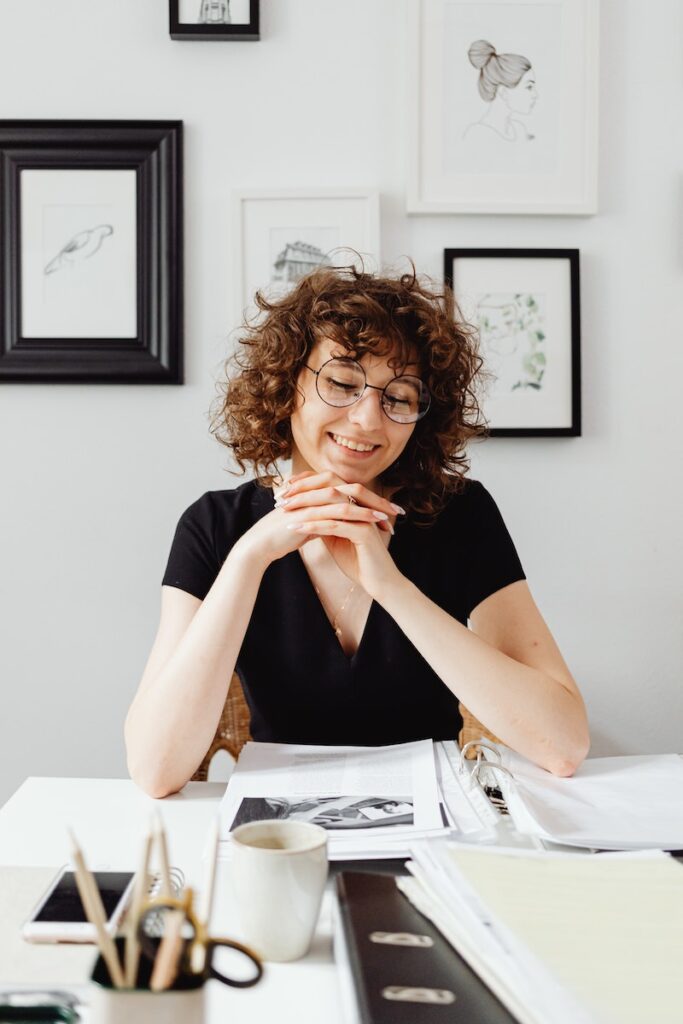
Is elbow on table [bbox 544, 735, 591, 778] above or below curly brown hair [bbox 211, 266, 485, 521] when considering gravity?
below

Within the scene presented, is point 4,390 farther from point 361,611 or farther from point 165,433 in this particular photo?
point 361,611

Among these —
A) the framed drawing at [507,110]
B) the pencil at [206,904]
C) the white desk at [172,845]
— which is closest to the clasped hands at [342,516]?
the white desk at [172,845]

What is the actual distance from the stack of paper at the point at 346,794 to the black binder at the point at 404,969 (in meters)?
0.13

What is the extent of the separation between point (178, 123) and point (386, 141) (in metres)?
0.44

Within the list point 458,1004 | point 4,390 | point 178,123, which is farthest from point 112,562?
point 458,1004

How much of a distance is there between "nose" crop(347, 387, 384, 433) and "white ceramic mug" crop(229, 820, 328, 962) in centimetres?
67

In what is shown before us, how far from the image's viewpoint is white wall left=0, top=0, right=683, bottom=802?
73.7 inches

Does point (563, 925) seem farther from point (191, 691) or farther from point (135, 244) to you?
point (135, 244)

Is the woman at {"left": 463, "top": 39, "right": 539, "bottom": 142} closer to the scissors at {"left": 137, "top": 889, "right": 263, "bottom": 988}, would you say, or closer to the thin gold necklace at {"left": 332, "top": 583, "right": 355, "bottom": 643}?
the thin gold necklace at {"left": 332, "top": 583, "right": 355, "bottom": 643}

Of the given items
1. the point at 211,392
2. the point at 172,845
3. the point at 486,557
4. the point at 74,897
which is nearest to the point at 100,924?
the point at 74,897

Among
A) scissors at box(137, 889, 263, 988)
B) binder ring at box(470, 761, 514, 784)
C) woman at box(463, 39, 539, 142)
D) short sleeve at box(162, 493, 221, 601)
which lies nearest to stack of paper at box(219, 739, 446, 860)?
binder ring at box(470, 761, 514, 784)

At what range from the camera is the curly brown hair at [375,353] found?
1.28m

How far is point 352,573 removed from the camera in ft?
4.46

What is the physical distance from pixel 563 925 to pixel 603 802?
342mm
